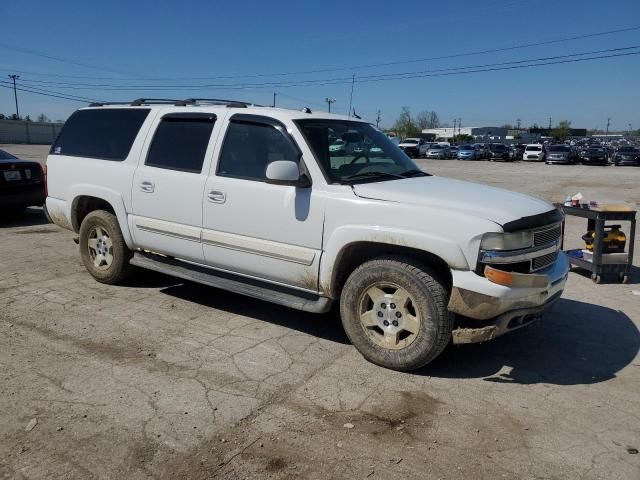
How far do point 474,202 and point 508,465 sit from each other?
1.84m

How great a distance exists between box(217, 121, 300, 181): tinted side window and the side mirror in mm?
260

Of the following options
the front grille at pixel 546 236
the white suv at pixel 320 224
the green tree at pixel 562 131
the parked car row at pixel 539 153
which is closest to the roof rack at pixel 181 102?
the white suv at pixel 320 224

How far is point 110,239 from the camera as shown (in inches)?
235

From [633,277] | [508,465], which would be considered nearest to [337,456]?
[508,465]

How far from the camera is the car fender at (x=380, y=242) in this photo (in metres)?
3.75

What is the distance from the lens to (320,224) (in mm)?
4293

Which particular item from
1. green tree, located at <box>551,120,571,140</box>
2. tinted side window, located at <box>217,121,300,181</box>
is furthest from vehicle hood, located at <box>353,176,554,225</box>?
green tree, located at <box>551,120,571,140</box>

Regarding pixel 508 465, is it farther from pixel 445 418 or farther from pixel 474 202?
pixel 474 202

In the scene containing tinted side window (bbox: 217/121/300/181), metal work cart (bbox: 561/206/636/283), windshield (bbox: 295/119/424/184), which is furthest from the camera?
metal work cart (bbox: 561/206/636/283)

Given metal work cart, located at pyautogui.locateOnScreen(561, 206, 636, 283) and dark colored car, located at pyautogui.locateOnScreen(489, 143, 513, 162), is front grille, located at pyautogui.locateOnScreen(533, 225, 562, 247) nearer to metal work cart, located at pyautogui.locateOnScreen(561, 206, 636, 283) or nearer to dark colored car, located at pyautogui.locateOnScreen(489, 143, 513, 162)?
metal work cart, located at pyautogui.locateOnScreen(561, 206, 636, 283)

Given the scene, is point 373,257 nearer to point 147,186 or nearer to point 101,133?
point 147,186

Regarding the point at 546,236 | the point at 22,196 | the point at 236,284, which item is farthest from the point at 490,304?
the point at 22,196

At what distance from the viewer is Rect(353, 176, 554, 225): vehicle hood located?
3852 mm

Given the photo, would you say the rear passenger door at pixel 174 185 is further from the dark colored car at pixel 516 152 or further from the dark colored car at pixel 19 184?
the dark colored car at pixel 516 152
